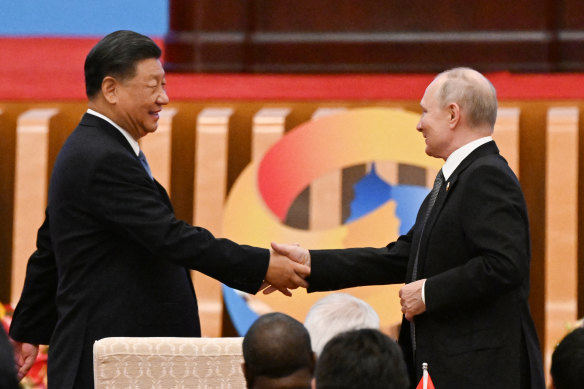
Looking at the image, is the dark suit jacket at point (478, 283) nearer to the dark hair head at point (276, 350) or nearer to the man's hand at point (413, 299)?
the man's hand at point (413, 299)

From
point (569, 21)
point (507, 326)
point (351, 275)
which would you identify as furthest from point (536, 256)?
point (507, 326)

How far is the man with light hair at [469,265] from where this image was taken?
2418 mm

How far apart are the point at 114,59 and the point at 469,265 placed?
1.09 meters

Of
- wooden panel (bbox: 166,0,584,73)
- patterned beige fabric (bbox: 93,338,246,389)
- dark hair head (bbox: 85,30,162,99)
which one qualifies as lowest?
patterned beige fabric (bbox: 93,338,246,389)

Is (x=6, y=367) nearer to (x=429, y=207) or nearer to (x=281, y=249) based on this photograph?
(x=429, y=207)

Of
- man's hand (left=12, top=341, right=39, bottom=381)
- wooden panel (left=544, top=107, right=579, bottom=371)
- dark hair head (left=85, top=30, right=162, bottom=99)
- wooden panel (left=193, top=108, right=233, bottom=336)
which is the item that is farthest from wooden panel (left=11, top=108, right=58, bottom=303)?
wooden panel (left=544, top=107, right=579, bottom=371)

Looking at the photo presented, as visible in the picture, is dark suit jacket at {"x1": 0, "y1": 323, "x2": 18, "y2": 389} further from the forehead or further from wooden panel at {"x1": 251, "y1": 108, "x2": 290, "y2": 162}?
wooden panel at {"x1": 251, "y1": 108, "x2": 290, "y2": 162}

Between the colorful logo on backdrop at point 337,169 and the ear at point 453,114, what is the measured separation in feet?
5.77

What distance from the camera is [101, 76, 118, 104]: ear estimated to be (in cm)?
277

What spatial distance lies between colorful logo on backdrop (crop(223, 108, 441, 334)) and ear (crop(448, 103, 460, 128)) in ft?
5.77

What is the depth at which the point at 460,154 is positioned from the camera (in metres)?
2.59

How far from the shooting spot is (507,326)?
246 cm

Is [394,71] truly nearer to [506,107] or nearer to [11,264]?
[506,107]

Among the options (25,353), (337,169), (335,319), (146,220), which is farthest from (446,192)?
(337,169)
